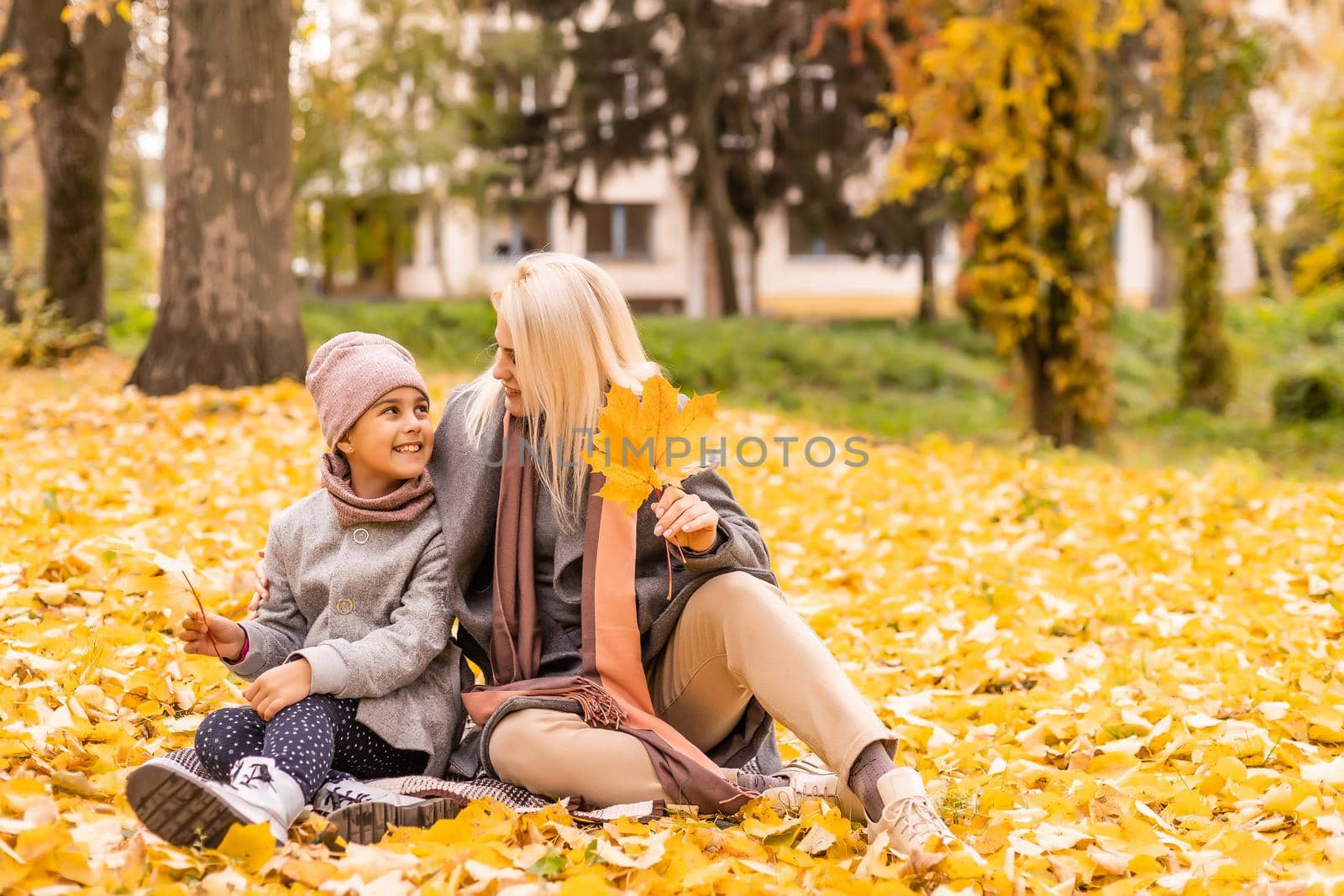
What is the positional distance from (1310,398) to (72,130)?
1230 centimetres

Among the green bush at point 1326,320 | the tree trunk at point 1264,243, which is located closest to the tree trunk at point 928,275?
the tree trunk at point 1264,243

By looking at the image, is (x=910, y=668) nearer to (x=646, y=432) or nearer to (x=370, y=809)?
(x=646, y=432)

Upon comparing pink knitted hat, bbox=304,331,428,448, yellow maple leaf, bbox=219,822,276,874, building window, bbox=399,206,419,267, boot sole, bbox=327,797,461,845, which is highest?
building window, bbox=399,206,419,267

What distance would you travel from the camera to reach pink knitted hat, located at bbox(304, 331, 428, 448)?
107 inches

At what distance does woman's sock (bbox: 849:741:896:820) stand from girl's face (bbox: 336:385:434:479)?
42.7 inches

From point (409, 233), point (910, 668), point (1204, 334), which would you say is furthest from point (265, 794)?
point (409, 233)

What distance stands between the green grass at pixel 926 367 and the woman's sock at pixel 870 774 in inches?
298

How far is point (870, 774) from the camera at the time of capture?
2410 mm

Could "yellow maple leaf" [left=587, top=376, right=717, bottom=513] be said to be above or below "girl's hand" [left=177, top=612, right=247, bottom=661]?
above

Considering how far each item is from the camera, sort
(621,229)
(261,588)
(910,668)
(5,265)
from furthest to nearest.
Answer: (621,229), (5,265), (910,668), (261,588)

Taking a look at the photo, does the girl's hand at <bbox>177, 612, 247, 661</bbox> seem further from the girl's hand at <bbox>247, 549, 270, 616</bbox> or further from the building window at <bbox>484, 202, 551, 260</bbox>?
the building window at <bbox>484, 202, 551, 260</bbox>

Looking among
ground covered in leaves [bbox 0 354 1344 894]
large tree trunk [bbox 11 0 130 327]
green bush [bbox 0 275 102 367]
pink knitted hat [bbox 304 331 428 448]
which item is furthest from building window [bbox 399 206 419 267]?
pink knitted hat [bbox 304 331 428 448]

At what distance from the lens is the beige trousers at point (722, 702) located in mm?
2455

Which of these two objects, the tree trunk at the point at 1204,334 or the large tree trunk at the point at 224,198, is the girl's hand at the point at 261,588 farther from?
the tree trunk at the point at 1204,334
